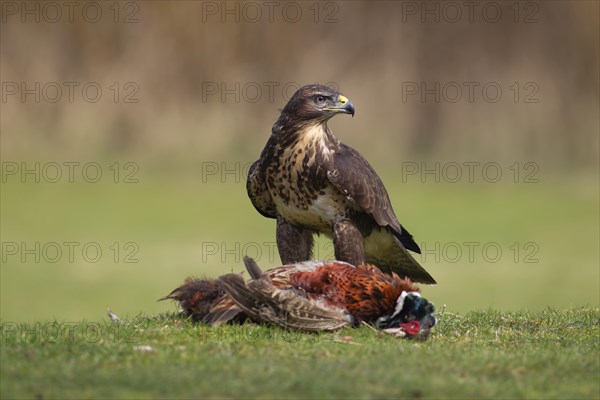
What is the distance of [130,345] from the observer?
6.23 metres

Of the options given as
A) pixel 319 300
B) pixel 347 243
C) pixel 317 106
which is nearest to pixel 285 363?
pixel 319 300

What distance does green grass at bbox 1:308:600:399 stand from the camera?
5.25 meters

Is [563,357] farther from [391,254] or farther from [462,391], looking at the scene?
[391,254]

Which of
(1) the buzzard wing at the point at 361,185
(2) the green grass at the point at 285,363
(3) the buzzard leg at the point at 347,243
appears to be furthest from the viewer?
(3) the buzzard leg at the point at 347,243

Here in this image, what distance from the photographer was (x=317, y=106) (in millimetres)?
8148

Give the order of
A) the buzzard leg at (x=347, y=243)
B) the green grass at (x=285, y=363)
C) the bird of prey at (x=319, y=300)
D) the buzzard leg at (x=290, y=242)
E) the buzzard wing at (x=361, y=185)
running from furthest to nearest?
the buzzard leg at (x=290, y=242)
the buzzard leg at (x=347, y=243)
the buzzard wing at (x=361, y=185)
the bird of prey at (x=319, y=300)
the green grass at (x=285, y=363)

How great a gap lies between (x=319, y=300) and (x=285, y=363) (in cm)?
131

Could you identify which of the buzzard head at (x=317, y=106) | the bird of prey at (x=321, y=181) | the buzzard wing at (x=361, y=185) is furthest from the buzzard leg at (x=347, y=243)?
the buzzard head at (x=317, y=106)

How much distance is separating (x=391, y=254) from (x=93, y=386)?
149 inches

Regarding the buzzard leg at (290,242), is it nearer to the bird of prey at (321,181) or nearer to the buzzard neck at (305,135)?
the bird of prey at (321,181)

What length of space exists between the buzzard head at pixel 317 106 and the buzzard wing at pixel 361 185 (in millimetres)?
286

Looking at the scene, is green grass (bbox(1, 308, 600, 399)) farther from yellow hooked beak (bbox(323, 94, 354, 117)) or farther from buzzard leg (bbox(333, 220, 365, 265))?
yellow hooked beak (bbox(323, 94, 354, 117))

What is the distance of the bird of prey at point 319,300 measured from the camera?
6.85 metres

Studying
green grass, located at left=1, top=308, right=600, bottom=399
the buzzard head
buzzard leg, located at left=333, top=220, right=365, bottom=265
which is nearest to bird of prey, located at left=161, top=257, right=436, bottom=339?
green grass, located at left=1, top=308, right=600, bottom=399
